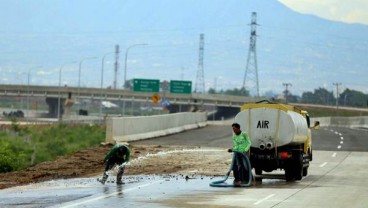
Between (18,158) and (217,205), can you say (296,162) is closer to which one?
(217,205)

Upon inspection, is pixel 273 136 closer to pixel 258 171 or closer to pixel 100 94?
pixel 258 171

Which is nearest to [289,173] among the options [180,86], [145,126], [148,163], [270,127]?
[270,127]

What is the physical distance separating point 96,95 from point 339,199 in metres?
144

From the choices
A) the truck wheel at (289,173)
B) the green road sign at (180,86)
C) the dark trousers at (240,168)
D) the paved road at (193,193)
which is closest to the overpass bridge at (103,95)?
the green road sign at (180,86)

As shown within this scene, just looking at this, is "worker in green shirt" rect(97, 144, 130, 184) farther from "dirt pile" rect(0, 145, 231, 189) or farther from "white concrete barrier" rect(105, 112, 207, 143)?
"white concrete barrier" rect(105, 112, 207, 143)

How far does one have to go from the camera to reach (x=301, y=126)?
25.9m

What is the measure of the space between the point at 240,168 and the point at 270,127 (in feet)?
5.71

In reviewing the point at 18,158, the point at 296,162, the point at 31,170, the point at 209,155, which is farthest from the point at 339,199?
the point at 18,158

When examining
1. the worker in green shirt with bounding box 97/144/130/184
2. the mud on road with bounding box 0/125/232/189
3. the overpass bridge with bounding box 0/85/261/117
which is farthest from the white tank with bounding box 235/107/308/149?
the overpass bridge with bounding box 0/85/261/117

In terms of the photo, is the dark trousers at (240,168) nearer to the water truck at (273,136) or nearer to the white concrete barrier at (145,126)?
the water truck at (273,136)

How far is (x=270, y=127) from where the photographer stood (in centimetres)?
2450

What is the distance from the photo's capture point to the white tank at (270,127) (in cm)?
2448

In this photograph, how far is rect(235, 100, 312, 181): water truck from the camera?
80.4 feet

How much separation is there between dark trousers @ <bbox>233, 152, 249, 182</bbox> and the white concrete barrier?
17.2 m
